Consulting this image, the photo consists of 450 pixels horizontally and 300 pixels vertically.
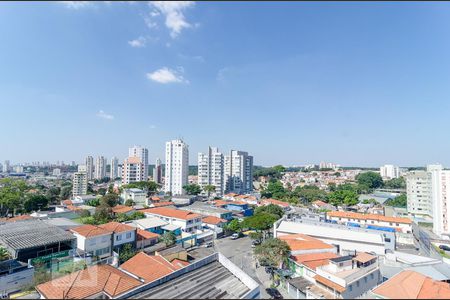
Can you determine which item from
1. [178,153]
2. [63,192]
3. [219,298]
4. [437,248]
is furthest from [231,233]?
[63,192]

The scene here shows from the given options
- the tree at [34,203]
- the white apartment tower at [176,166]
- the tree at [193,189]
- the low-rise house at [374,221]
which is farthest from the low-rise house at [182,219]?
the white apartment tower at [176,166]

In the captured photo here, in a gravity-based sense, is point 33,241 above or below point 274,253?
above

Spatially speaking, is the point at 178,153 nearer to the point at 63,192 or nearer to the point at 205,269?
the point at 63,192

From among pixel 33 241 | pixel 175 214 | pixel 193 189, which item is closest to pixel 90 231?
pixel 33 241

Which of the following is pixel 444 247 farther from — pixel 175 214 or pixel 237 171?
pixel 237 171

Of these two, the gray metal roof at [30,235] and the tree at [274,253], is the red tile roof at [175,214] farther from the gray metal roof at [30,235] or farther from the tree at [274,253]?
the gray metal roof at [30,235]
